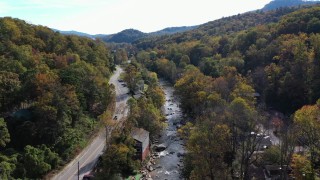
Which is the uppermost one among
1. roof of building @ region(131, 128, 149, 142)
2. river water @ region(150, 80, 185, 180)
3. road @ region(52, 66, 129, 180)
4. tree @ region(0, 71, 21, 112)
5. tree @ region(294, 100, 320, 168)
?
tree @ region(0, 71, 21, 112)

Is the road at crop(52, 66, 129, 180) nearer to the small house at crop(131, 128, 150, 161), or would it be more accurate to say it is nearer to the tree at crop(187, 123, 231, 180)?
the small house at crop(131, 128, 150, 161)

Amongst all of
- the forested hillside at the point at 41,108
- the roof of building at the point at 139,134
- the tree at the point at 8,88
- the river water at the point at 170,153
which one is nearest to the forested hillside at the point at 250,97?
the river water at the point at 170,153

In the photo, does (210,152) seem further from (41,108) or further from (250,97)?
(250,97)

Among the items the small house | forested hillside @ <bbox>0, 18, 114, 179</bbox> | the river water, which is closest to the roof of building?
the small house

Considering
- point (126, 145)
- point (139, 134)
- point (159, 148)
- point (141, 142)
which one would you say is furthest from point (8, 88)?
point (159, 148)

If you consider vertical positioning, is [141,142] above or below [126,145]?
below
